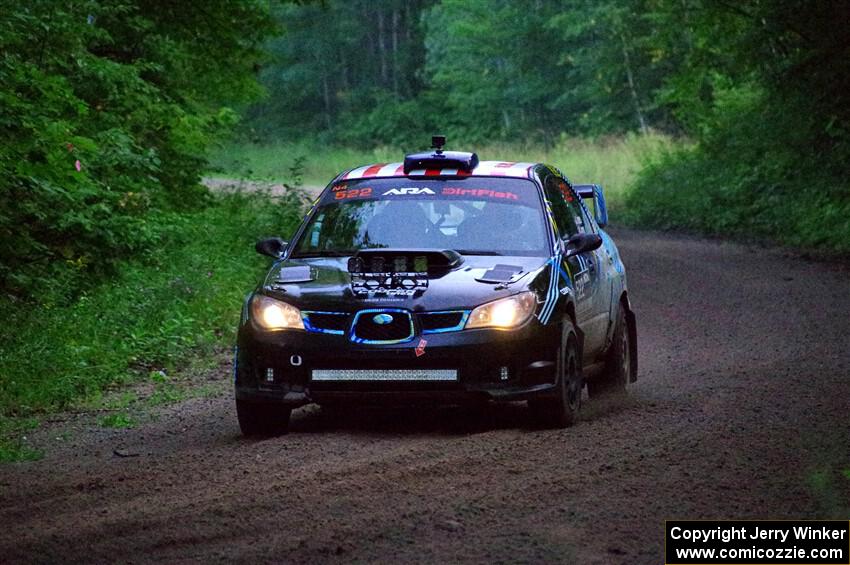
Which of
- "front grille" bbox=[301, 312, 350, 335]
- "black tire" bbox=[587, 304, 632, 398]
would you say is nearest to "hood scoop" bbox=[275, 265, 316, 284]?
"front grille" bbox=[301, 312, 350, 335]

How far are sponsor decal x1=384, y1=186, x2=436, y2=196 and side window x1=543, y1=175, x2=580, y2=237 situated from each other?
0.80 meters

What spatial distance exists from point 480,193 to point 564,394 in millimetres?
1760

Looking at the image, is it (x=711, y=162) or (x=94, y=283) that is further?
(x=711, y=162)

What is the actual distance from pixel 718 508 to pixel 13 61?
293 inches

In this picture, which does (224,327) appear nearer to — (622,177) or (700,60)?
(700,60)

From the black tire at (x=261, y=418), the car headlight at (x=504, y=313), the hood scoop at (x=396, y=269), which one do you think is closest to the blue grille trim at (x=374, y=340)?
the hood scoop at (x=396, y=269)

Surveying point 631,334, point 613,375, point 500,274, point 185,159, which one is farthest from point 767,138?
point 500,274

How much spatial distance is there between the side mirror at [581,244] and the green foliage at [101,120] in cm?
439

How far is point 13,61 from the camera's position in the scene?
12422 millimetres

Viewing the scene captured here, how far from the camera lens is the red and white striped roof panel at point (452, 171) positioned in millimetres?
10945

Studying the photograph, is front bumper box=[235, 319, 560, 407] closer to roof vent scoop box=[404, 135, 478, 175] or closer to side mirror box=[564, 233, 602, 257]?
side mirror box=[564, 233, 602, 257]

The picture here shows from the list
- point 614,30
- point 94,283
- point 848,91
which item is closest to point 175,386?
point 94,283

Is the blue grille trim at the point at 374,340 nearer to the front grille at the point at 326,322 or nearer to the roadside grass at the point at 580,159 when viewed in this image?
the front grille at the point at 326,322

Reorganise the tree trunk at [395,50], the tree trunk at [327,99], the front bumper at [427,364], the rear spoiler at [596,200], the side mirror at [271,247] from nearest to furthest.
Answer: the front bumper at [427,364] → the side mirror at [271,247] → the rear spoiler at [596,200] → the tree trunk at [395,50] → the tree trunk at [327,99]
